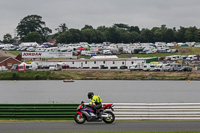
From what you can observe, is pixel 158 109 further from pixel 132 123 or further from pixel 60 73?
pixel 60 73

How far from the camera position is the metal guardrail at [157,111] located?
76.6 feet

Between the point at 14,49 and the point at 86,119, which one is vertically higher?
the point at 14,49

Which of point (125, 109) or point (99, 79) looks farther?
point (99, 79)

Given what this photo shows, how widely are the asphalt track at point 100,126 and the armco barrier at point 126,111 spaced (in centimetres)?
61

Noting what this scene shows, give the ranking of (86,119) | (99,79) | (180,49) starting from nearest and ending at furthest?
(86,119), (99,79), (180,49)

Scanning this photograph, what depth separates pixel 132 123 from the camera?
22.7 metres

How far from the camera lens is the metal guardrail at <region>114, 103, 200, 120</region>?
23.3m

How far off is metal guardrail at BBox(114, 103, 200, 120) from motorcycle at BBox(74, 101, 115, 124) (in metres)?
1.05

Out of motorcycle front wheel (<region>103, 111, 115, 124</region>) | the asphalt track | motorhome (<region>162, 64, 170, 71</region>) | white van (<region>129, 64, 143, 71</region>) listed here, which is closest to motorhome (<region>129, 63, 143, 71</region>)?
white van (<region>129, 64, 143, 71</region>)

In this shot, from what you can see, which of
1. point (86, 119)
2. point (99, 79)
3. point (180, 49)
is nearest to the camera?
point (86, 119)

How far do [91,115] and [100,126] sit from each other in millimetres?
903

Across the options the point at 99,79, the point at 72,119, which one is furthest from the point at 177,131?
the point at 99,79

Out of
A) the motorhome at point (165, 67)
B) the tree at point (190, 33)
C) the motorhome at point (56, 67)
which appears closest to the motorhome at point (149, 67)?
the motorhome at point (165, 67)

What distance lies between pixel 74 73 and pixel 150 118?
237ft
